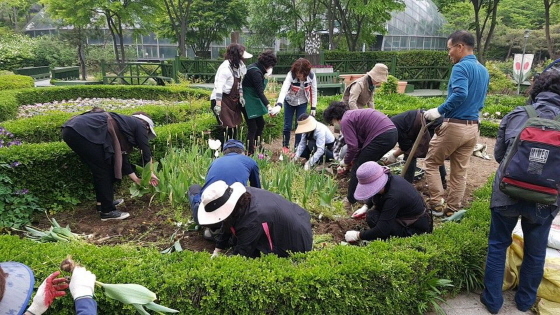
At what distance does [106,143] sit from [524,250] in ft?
12.1

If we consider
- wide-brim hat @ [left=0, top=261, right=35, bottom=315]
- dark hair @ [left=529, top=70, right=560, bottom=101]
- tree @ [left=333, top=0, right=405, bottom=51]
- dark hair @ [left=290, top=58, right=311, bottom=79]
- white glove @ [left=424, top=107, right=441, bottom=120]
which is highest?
tree @ [left=333, top=0, right=405, bottom=51]

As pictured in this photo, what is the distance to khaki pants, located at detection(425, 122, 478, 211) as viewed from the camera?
13.5 ft

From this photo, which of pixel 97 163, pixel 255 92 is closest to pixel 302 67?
pixel 255 92

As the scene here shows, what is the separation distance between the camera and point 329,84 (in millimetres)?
14438

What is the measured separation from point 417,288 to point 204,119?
452 centimetres

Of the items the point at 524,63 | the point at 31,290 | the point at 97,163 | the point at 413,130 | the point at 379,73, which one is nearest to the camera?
the point at 31,290

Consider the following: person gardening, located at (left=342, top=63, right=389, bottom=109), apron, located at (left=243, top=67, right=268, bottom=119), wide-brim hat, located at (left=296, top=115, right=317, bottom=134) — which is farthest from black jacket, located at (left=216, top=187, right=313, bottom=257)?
apron, located at (left=243, top=67, right=268, bottom=119)

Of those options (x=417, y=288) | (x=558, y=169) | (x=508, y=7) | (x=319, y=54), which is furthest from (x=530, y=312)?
(x=508, y=7)

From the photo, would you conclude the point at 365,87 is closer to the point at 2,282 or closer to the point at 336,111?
the point at 336,111

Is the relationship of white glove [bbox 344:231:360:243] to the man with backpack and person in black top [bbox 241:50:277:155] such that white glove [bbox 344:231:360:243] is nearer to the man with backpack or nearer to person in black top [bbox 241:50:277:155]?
the man with backpack

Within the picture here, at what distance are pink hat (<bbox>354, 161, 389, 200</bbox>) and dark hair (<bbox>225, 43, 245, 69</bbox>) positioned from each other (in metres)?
3.08

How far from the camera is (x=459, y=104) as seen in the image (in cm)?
395

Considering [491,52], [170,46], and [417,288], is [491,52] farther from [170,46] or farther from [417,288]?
[417,288]

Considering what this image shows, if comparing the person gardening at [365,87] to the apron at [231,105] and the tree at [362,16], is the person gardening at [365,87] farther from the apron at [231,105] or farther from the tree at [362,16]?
the tree at [362,16]
